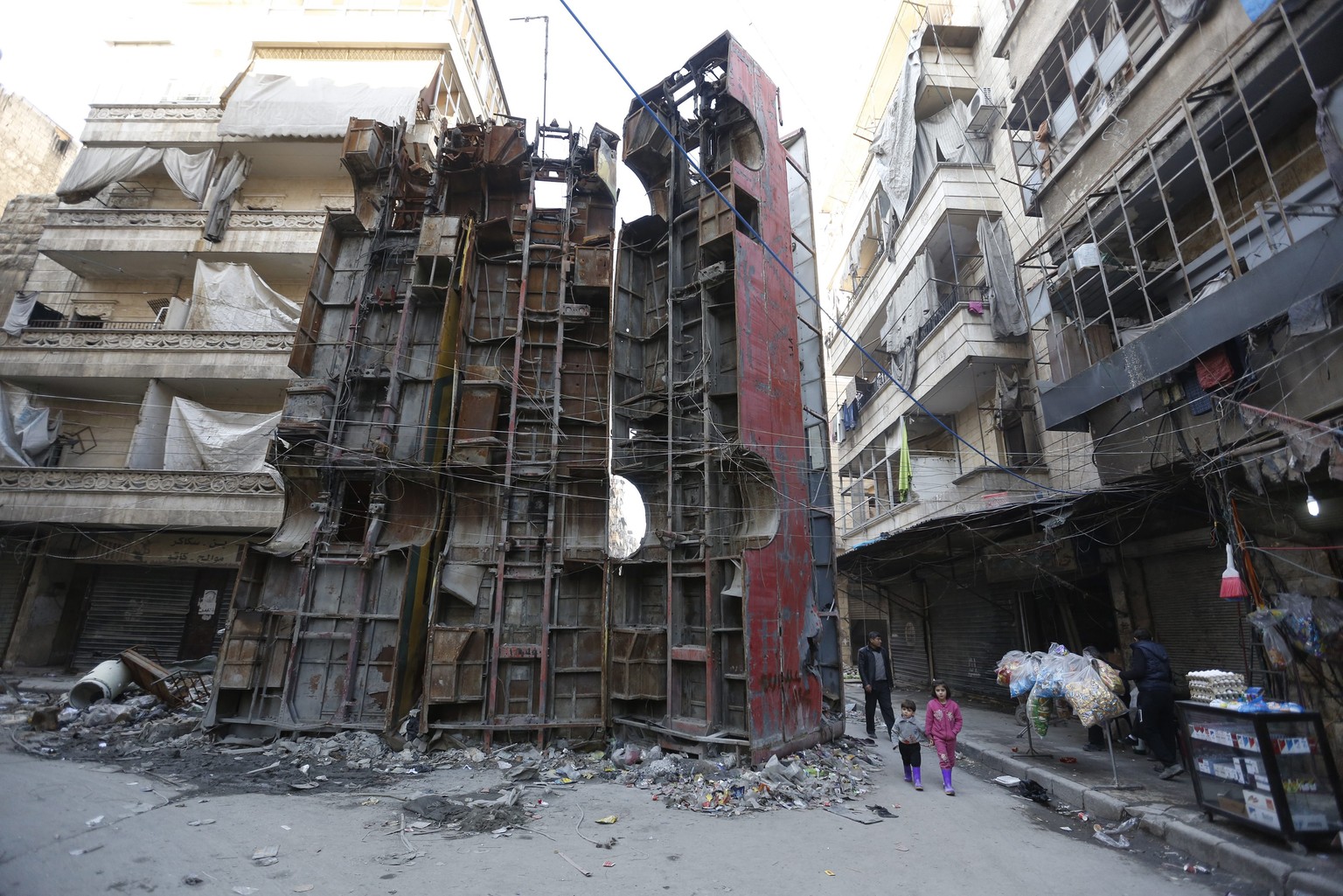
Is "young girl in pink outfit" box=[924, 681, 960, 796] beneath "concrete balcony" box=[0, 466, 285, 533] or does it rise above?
beneath

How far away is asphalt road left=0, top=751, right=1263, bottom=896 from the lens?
5.02m

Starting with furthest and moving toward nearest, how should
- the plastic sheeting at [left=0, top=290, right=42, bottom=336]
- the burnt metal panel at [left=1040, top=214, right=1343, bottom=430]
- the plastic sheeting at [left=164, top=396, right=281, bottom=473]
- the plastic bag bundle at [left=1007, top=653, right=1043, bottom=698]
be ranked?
the plastic sheeting at [left=0, top=290, right=42, bottom=336], the plastic sheeting at [left=164, top=396, right=281, bottom=473], the plastic bag bundle at [left=1007, top=653, right=1043, bottom=698], the burnt metal panel at [left=1040, top=214, right=1343, bottom=430]

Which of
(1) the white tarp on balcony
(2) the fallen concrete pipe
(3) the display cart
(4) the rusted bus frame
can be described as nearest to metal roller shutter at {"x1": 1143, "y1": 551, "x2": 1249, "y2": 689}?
(4) the rusted bus frame

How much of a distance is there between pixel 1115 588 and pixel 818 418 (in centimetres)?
645

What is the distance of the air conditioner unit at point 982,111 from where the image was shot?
15660 millimetres

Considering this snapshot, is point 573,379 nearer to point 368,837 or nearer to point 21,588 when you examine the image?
point 368,837

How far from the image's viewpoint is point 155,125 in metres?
20.8

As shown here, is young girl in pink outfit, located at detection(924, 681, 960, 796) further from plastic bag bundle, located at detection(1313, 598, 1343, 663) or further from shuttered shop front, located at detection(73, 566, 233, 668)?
shuttered shop front, located at detection(73, 566, 233, 668)

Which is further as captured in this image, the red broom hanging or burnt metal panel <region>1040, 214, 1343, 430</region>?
the red broom hanging

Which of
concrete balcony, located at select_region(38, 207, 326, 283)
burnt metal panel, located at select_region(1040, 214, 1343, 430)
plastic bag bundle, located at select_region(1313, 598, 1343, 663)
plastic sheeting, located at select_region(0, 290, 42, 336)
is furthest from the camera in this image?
concrete balcony, located at select_region(38, 207, 326, 283)

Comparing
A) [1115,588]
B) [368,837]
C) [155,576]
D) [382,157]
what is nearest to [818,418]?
[1115,588]

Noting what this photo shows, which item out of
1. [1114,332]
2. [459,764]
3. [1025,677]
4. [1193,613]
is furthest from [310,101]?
[1193,613]

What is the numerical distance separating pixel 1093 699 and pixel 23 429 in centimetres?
2686

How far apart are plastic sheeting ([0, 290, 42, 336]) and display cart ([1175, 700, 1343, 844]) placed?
2837cm
